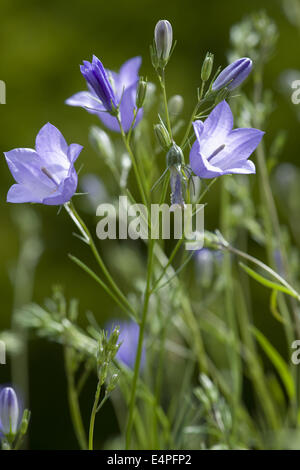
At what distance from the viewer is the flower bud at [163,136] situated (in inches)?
13.5

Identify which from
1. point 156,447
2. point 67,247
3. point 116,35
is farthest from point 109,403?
point 116,35

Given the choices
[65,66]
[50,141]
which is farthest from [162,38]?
[65,66]

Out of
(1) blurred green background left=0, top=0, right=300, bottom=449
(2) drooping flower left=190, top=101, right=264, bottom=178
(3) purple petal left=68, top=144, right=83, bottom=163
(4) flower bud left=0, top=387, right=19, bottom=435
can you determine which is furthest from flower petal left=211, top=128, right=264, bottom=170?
(1) blurred green background left=0, top=0, right=300, bottom=449

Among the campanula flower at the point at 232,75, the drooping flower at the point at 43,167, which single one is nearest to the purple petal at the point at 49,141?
the drooping flower at the point at 43,167

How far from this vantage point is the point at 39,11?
100 centimetres

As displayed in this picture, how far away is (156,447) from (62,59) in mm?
749

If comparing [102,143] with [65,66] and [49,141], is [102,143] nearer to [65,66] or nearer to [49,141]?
[49,141]

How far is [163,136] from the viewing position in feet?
1.13

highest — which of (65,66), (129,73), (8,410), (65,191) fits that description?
(65,66)

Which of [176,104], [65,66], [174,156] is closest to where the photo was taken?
[174,156]

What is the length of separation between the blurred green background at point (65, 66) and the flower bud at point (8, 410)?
63 cm

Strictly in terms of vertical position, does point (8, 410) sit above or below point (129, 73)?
below

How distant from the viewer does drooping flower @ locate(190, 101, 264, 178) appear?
0.36 metres

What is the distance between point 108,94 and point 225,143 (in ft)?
0.28
